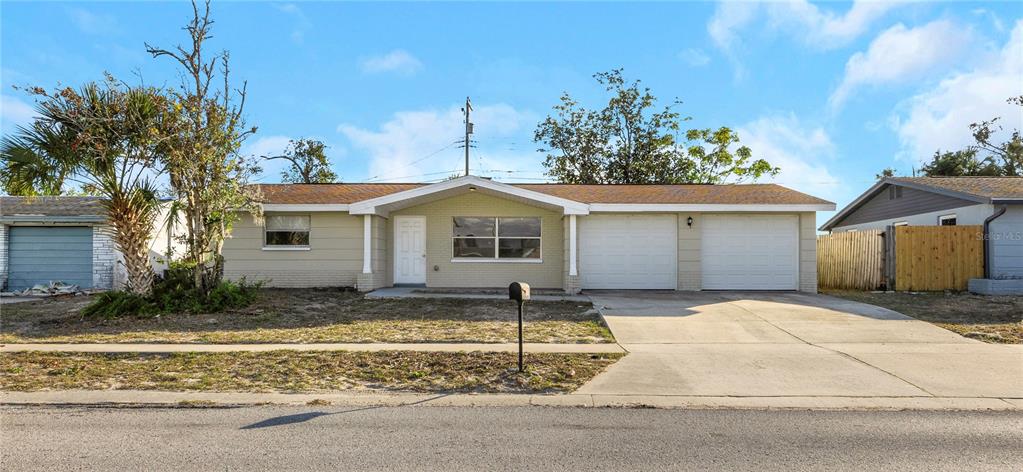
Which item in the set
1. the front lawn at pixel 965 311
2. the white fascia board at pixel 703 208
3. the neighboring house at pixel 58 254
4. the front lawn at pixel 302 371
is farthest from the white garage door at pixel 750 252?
the neighboring house at pixel 58 254

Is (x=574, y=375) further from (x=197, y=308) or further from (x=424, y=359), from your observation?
(x=197, y=308)

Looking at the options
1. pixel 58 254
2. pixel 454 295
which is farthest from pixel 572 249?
pixel 58 254

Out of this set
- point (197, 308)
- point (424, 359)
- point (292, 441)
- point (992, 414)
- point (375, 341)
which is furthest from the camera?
point (197, 308)

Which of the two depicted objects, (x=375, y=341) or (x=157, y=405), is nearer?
(x=157, y=405)

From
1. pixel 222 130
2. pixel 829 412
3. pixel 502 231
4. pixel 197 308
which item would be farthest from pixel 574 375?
pixel 502 231

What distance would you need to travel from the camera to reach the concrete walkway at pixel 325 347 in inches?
329

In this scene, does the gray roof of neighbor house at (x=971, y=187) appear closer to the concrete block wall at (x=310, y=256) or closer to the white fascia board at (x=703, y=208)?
the white fascia board at (x=703, y=208)

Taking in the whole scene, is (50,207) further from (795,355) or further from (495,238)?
(795,355)

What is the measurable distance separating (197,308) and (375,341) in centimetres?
482

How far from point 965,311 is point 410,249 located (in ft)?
44.7

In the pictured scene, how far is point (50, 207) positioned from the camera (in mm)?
17844

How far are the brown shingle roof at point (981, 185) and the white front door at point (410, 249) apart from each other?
15.9 m

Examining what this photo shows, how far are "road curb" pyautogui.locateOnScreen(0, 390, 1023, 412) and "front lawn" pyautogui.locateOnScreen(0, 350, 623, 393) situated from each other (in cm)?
24

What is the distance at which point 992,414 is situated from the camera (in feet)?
18.4
